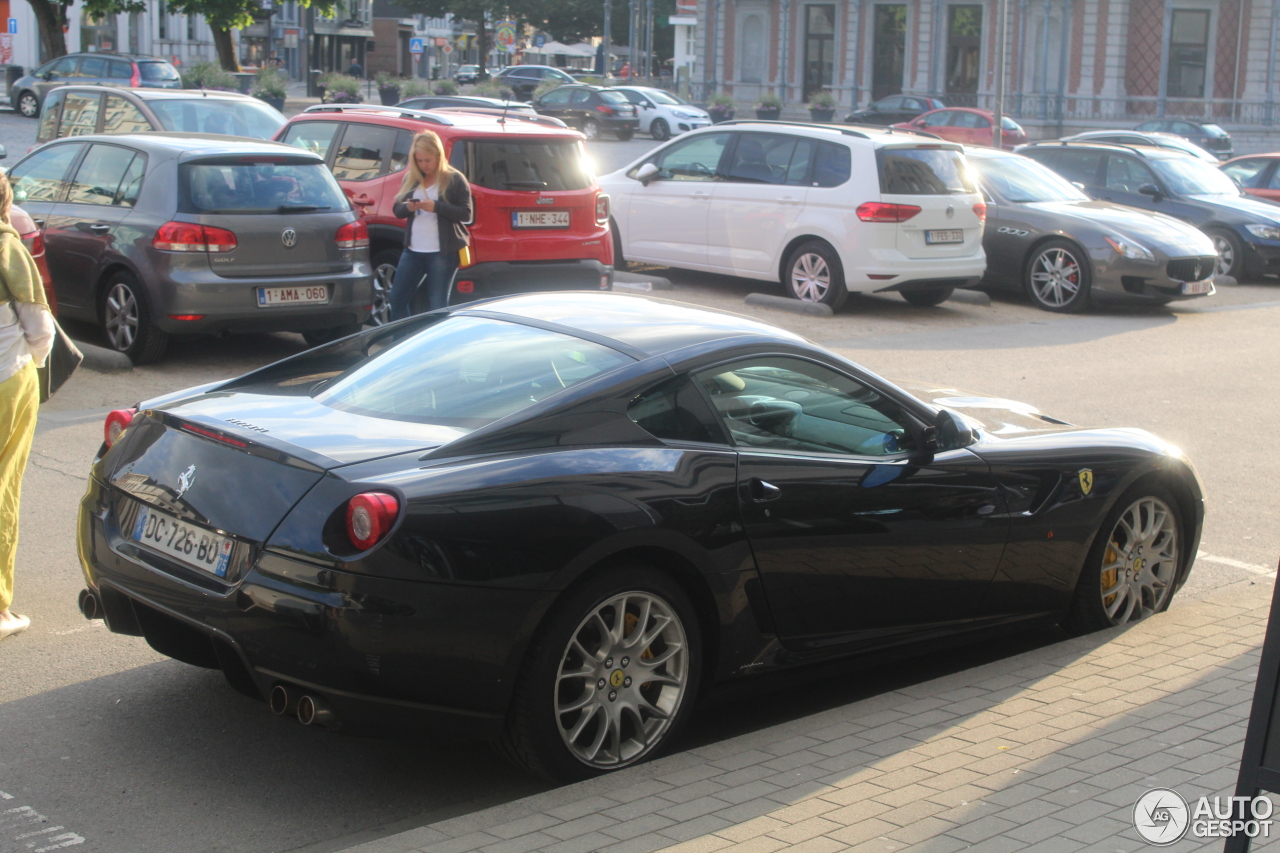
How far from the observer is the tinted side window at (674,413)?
4.23m

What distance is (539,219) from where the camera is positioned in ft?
37.7

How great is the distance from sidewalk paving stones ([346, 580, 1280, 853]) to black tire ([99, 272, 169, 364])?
697 centimetres

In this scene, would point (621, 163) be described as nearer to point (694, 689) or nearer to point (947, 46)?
point (947, 46)

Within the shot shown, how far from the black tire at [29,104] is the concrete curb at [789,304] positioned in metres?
31.5

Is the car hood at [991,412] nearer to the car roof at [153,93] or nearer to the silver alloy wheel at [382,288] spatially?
the silver alloy wheel at [382,288]

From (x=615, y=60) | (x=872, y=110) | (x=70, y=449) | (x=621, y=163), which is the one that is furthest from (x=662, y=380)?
(x=615, y=60)

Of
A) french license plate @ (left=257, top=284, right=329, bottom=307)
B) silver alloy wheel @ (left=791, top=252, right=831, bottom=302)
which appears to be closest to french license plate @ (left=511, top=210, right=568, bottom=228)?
french license plate @ (left=257, top=284, right=329, bottom=307)

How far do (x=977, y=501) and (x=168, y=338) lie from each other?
279 inches

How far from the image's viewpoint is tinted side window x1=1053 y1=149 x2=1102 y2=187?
1884 cm

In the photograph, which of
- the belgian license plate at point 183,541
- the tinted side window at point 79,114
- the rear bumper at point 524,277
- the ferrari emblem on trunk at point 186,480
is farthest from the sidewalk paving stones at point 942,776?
the tinted side window at point 79,114

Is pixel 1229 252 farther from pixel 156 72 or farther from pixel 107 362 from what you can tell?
pixel 156 72

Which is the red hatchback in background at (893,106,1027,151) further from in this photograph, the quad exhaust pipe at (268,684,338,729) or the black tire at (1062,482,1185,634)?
the quad exhaust pipe at (268,684,338,729)

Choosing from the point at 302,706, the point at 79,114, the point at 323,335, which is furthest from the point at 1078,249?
the point at 302,706

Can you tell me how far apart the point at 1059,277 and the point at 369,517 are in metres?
13.3
